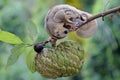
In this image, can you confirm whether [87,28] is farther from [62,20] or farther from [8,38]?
[8,38]

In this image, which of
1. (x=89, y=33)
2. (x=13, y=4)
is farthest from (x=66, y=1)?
(x=13, y=4)

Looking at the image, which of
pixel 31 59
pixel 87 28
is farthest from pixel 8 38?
pixel 87 28

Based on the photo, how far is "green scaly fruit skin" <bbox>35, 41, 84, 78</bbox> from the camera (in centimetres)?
101

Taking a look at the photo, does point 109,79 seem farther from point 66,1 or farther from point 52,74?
point 52,74

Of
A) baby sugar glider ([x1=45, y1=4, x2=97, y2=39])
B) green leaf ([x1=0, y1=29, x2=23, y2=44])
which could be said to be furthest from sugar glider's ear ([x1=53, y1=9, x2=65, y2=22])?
green leaf ([x1=0, y1=29, x2=23, y2=44])

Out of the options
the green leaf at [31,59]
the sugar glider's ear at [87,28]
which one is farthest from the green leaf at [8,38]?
the sugar glider's ear at [87,28]

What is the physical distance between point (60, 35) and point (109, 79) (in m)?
2.87

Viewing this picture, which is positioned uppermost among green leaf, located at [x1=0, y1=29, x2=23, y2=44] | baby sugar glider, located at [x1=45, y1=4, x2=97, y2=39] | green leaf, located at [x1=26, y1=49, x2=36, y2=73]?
baby sugar glider, located at [x1=45, y1=4, x2=97, y2=39]

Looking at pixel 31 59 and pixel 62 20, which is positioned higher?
pixel 62 20

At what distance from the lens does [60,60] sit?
1002mm

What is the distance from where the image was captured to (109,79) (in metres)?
3.82

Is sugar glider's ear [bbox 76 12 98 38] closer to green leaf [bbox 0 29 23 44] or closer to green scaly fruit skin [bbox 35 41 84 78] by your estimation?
green scaly fruit skin [bbox 35 41 84 78]

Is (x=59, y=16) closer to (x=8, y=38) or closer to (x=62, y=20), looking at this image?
(x=62, y=20)

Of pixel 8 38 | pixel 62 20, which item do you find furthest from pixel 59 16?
pixel 8 38
